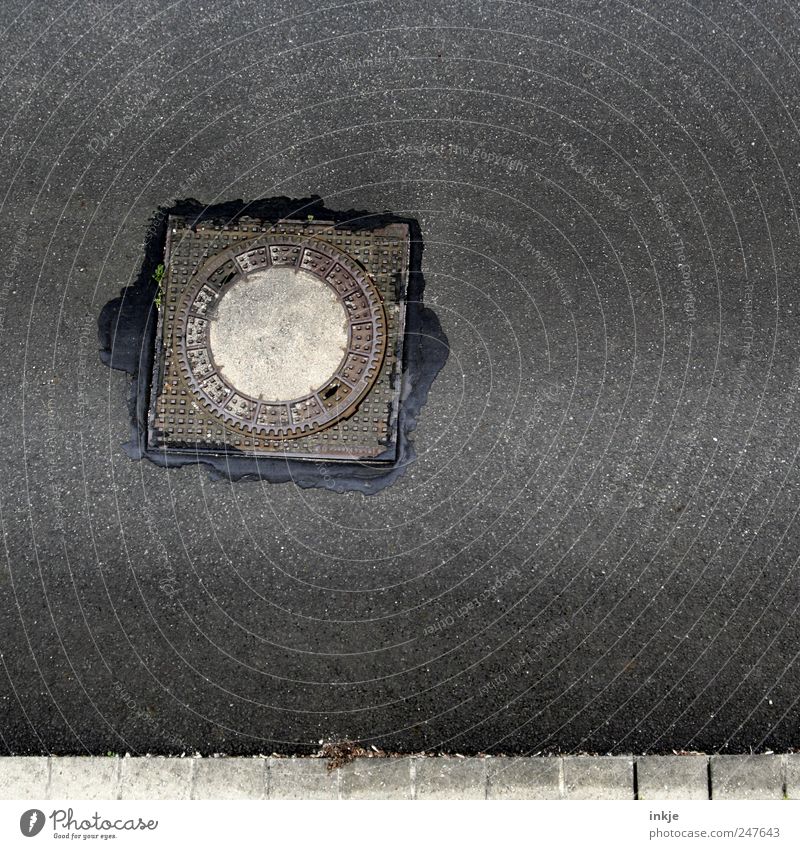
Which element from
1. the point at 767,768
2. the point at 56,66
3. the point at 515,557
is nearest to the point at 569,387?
the point at 515,557

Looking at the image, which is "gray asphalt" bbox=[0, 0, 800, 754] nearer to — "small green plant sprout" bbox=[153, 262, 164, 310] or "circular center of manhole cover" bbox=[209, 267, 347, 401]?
"small green plant sprout" bbox=[153, 262, 164, 310]

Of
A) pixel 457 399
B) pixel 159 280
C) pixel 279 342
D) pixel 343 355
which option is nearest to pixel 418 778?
pixel 457 399

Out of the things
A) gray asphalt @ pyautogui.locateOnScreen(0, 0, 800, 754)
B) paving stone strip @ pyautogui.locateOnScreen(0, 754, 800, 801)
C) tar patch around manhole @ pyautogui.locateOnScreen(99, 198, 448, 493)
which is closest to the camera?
paving stone strip @ pyautogui.locateOnScreen(0, 754, 800, 801)

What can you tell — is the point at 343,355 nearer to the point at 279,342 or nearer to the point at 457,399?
the point at 279,342

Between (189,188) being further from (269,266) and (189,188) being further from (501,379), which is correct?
Result: (501,379)

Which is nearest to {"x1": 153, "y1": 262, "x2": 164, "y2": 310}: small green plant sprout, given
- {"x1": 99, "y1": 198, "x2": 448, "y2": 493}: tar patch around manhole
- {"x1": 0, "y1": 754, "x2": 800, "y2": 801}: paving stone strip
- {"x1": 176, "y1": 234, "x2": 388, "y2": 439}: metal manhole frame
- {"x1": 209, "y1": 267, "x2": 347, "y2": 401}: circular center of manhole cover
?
{"x1": 99, "y1": 198, "x2": 448, "y2": 493}: tar patch around manhole
